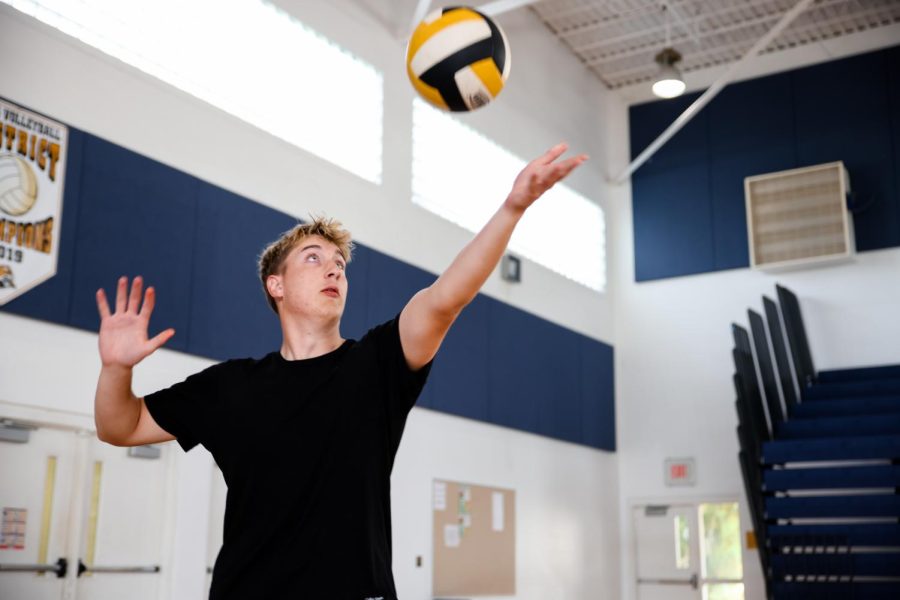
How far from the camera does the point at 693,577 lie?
12320 millimetres

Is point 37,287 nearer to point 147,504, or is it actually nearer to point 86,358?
point 86,358

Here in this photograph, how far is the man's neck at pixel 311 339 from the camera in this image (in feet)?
8.88

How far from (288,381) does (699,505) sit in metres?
10.8

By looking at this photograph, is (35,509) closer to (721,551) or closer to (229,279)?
(229,279)

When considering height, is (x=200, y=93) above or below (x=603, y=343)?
above

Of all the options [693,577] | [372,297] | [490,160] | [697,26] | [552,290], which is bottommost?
[693,577]

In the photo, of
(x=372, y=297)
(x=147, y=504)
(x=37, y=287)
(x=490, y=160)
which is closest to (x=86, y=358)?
(x=37, y=287)

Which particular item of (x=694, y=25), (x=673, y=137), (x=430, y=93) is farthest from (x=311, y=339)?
(x=673, y=137)

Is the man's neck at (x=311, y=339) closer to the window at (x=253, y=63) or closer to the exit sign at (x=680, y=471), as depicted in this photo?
the window at (x=253, y=63)

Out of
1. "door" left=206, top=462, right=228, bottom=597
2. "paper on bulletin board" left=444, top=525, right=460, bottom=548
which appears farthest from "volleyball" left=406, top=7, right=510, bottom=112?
"paper on bulletin board" left=444, top=525, right=460, bottom=548

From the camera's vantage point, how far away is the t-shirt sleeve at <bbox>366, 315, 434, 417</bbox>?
8.27 ft

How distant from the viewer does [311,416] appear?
248cm

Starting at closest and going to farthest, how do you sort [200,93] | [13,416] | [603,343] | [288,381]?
[288,381], [13,416], [200,93], [603,343]

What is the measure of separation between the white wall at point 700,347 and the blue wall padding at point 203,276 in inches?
102
